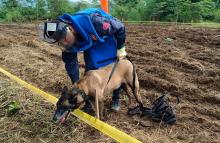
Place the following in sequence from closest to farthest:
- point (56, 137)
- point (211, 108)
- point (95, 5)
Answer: point (56, 137), point (211, 108), point (95, 5)

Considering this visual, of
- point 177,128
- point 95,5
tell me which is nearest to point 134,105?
point 177,128

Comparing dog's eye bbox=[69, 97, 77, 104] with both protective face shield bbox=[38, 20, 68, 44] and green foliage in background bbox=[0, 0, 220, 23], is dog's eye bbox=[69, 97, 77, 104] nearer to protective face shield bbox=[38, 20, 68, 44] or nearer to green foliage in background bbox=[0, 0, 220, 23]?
protective face shield bbox=[38, 20, 68, 44]

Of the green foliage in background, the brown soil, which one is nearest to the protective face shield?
the brown soil

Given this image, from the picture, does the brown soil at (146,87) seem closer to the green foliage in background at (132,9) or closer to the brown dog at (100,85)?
the brown dog at (100,85)

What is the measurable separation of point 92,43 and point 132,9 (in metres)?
17.4

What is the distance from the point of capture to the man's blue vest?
15.1ft

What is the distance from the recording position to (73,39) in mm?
4496

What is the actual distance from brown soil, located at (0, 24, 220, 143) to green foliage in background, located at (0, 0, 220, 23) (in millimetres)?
8538

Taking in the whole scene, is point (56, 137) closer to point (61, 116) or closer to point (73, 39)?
Result: point (61, 116)

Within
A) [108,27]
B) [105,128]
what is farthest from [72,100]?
[108,27]

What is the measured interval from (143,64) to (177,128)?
132 inches

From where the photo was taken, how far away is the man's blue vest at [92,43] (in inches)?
181

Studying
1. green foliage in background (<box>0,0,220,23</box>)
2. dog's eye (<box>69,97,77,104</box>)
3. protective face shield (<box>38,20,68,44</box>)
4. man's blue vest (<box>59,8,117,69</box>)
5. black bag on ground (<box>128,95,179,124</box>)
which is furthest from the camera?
green foliage in background (<box>0,0,220,23</box>)

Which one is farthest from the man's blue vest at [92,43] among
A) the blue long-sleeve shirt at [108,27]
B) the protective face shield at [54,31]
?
the protective face shield at [54,31]
